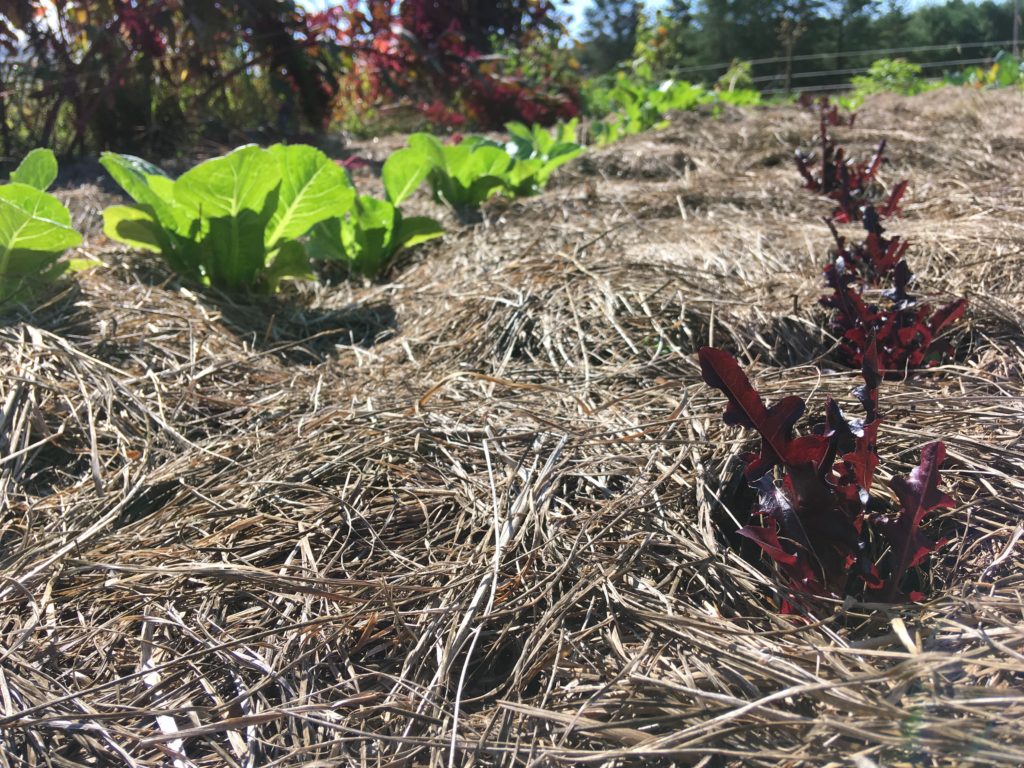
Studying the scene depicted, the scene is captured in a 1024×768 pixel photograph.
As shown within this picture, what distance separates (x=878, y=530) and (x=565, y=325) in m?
0.91

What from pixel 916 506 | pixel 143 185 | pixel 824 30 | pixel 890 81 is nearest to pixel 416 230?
pixel 143 185

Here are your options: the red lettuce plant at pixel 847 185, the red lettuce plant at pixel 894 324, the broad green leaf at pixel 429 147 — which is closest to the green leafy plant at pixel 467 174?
the broad green leaf at pixel 429 147

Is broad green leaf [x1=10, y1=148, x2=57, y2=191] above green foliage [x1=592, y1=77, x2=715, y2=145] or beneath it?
beneath

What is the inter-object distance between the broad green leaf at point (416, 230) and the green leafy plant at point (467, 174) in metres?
0.39

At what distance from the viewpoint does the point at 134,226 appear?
207cm

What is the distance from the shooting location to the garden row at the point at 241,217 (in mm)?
1820

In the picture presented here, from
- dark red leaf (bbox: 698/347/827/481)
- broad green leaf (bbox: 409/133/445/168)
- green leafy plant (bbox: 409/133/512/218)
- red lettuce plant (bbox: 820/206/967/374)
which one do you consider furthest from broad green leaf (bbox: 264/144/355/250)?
dark red leaf (bbox: 698/347/827/481)

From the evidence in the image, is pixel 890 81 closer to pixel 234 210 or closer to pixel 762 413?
pixel 234 210

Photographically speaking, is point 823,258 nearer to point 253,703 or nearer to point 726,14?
point 253,703

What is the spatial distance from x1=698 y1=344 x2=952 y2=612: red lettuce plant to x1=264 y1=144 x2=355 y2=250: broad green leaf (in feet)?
4.98

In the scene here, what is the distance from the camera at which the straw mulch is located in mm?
843

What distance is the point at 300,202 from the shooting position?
7.14 feet

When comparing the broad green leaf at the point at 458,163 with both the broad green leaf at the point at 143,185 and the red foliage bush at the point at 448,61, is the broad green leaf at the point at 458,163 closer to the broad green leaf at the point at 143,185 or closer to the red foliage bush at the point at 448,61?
the broad green leaf at the point at 143,185

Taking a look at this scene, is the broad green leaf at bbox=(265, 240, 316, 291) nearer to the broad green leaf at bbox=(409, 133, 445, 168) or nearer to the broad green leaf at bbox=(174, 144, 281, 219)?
the broad green leaf at bbox=(174, 144, 281, 219)
